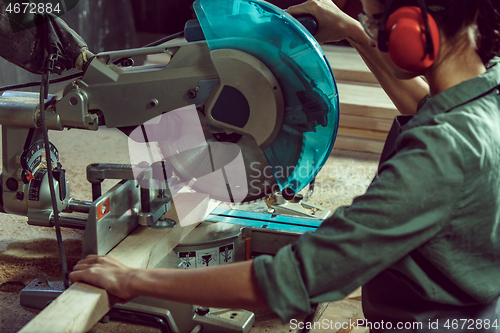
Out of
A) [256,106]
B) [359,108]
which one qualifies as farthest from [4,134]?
[359,108]

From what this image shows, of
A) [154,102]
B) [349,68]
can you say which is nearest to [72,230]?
[154,102]

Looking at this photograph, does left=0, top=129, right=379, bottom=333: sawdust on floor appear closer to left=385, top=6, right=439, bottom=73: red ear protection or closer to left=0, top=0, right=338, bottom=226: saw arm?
left=0, top=0, right=338, bottom=226: saw arm

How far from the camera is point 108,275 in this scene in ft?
3.09

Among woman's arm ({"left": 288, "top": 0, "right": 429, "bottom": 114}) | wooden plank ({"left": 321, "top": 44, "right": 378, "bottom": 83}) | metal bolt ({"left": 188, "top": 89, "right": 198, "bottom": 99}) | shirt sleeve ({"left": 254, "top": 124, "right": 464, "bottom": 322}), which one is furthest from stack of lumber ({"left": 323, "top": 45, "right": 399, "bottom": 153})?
shirt sleeve ({"left": 254, "top": 124, "right": 464, "bottom": 322})

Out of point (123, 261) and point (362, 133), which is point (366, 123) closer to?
point (362, 133)

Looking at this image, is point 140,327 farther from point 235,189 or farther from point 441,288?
point 441,288

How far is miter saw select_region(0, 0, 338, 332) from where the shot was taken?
1116 millimetres

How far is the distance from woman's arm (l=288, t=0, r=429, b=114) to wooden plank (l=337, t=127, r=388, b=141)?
186cm

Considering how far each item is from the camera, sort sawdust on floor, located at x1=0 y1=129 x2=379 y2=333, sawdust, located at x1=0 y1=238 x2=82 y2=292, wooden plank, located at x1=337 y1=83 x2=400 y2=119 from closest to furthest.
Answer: sawdust on floor, located at x1=0 y1=129 x2=379 y2=333 → sawdust, located at x1=0 y1=238 x2=82 y2=292 → wooden plank, located at x1=337 y1=83 x2=400 y2=119

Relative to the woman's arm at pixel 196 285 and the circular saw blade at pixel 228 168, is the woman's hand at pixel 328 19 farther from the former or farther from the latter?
the woman's arm at pixel 196 285

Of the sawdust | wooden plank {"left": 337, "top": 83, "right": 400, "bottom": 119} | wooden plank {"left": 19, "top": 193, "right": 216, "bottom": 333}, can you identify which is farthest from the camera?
wooden plank {"left": 337, "top": 83, "right": 400, "bottom": 119}

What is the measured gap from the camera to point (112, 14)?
4.72 meters

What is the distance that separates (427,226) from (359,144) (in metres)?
2.60

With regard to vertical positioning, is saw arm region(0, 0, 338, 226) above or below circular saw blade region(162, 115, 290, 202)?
above
